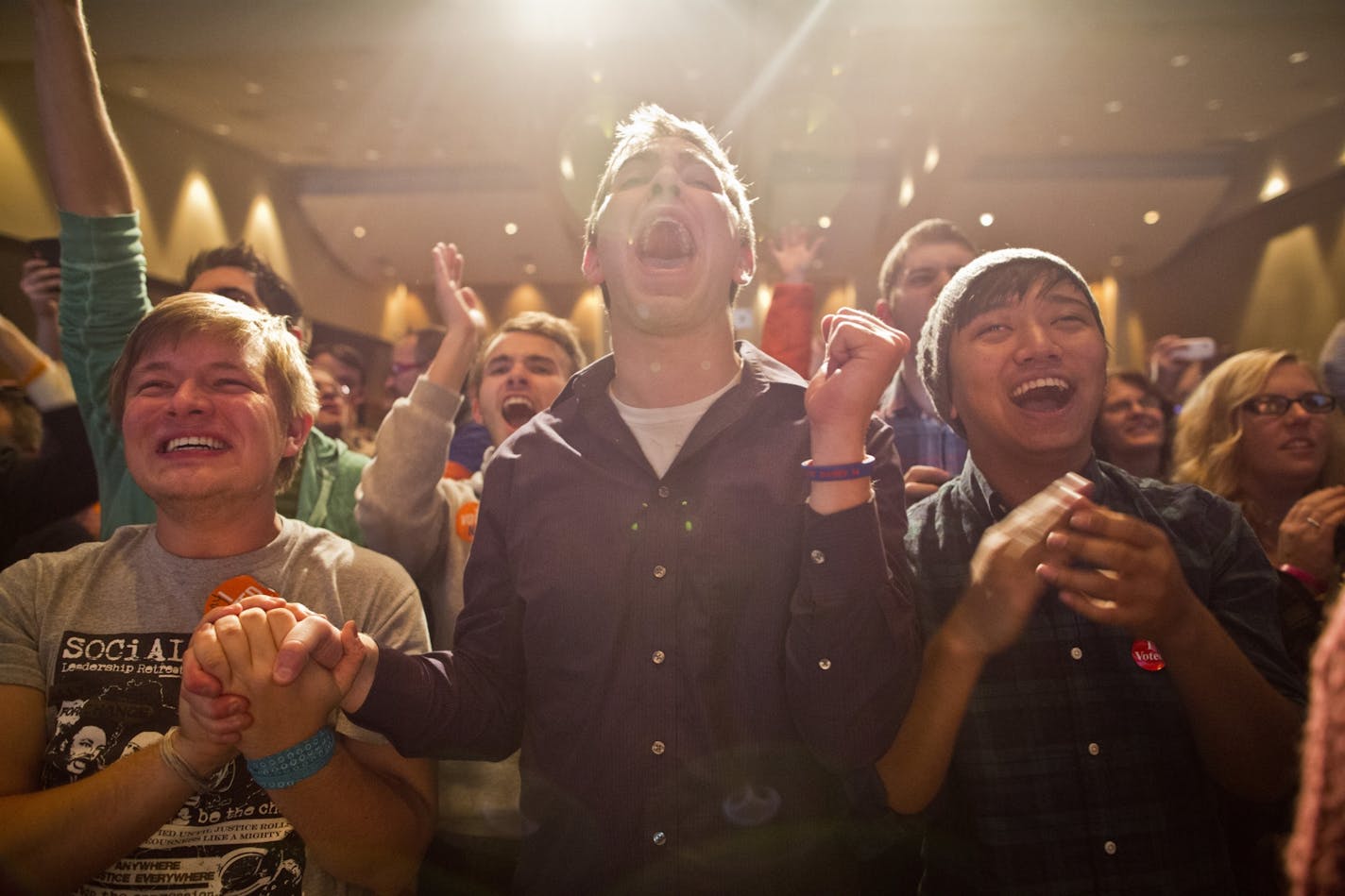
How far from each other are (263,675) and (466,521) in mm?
784

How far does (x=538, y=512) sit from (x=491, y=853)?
0.75 meters

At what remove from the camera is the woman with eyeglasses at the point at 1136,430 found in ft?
7.61

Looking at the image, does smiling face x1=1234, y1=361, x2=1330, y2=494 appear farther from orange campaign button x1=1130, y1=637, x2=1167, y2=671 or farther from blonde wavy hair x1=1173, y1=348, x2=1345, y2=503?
orange campaign button x1=1130, y1=637, x2=1167, y2=671

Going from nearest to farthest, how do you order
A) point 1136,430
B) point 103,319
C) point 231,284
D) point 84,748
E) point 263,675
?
point 263,675
point 84,748
point 103,319
point 231,284
point 1136,430

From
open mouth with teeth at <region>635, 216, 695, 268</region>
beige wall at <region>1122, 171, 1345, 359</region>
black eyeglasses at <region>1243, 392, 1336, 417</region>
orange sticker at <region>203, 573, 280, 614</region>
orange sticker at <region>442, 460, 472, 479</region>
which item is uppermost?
beige wall at <region>1122, 171, 1345, 359</region>

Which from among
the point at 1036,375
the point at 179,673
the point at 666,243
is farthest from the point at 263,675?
the point at 1036,375

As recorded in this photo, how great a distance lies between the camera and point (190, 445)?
3.99 feet

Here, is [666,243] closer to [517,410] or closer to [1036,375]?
[1036,375]


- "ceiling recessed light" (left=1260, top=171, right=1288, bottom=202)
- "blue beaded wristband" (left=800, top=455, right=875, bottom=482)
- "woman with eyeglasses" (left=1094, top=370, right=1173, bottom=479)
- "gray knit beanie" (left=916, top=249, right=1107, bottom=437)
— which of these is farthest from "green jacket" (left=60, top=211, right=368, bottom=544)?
"ceiling recessed light" (left=1260, top=171, right=1288, bottom=202)

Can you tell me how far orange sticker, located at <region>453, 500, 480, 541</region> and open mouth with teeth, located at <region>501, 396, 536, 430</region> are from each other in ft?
1.13

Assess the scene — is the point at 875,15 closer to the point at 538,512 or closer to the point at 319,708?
the point at 538,512

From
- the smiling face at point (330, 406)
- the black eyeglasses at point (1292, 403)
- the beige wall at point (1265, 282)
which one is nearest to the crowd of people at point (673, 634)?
the black eyeglasses at point (1292, 403)

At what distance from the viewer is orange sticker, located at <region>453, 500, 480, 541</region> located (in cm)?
170

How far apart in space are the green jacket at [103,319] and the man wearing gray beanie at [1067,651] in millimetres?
1559
